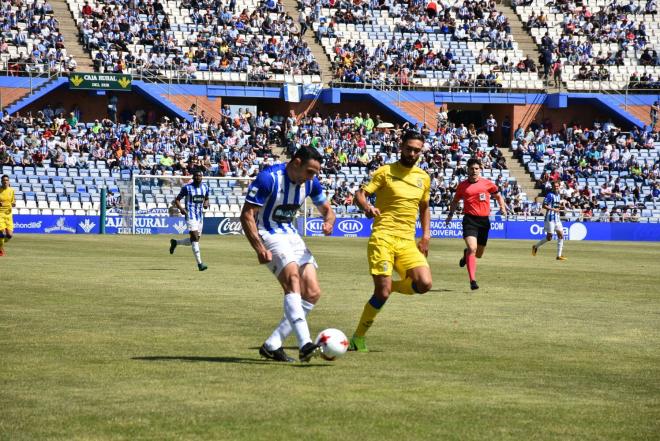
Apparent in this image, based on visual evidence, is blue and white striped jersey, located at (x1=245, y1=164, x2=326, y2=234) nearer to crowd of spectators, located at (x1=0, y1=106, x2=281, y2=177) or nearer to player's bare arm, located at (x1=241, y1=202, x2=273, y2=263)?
player's bare arm, located at (x1=241, y1=202, x2=273, y2=263)

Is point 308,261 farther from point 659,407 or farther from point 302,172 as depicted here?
point 659,407

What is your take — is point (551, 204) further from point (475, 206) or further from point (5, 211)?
point (5, 211)

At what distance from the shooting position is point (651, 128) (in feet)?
218

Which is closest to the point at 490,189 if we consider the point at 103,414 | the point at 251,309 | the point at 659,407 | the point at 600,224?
the point at 251,309

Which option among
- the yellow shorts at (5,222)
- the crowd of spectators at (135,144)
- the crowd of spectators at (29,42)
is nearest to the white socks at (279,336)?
the yellow shorts at (5,222)

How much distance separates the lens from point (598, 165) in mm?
61562

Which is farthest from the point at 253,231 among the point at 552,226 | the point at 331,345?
the point at 552,226

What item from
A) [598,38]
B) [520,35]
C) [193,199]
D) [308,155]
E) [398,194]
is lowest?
[193,199]

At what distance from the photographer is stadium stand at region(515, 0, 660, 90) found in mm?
68062

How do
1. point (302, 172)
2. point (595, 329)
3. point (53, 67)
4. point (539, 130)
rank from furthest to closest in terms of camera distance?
point (539, 130) < point (53, 67) < point (595, 329) < point (302, 172)

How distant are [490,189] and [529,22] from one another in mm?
50316

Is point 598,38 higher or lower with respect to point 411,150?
higher

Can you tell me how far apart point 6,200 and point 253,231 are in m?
22.8

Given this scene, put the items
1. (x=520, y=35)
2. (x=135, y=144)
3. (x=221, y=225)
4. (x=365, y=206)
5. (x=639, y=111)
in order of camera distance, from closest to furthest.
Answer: (x=365, y=206), (x=221, y=225), (x=135, y=144), (x=639, y=111), (x=520, y=35)
